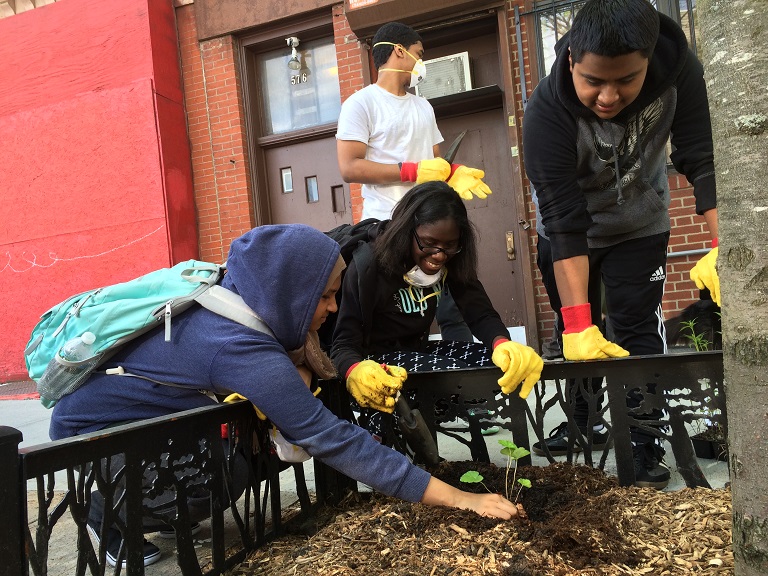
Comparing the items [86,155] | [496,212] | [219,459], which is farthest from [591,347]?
[86,155]

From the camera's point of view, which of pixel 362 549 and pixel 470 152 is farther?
pixel 470 152

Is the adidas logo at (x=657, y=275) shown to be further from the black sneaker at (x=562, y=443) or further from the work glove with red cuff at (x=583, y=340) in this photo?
the black sneaker at (x=562, y=443)

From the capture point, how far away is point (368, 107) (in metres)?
3.07

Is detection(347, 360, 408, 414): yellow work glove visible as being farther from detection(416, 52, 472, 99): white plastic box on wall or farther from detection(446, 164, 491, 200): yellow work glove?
detection(416, 52, 472, 99): white plastic box on wall

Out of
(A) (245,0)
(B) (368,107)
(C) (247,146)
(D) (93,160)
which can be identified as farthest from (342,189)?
(B) (368,107)

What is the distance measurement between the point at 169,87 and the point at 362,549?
5943 mm

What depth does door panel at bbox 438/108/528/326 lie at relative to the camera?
5.59m

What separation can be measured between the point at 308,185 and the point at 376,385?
4.68m

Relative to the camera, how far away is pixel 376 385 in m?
2.04

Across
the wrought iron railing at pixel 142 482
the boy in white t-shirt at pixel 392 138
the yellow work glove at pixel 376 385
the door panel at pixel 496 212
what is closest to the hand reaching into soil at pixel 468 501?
the yellow work glove at pixel 376 385

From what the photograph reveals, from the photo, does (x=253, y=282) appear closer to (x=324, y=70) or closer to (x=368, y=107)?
(x=368, y=107)

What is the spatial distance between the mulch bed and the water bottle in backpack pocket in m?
0.72

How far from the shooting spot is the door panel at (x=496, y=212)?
5594 millimetres

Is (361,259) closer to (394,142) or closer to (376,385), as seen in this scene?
(376,385)
